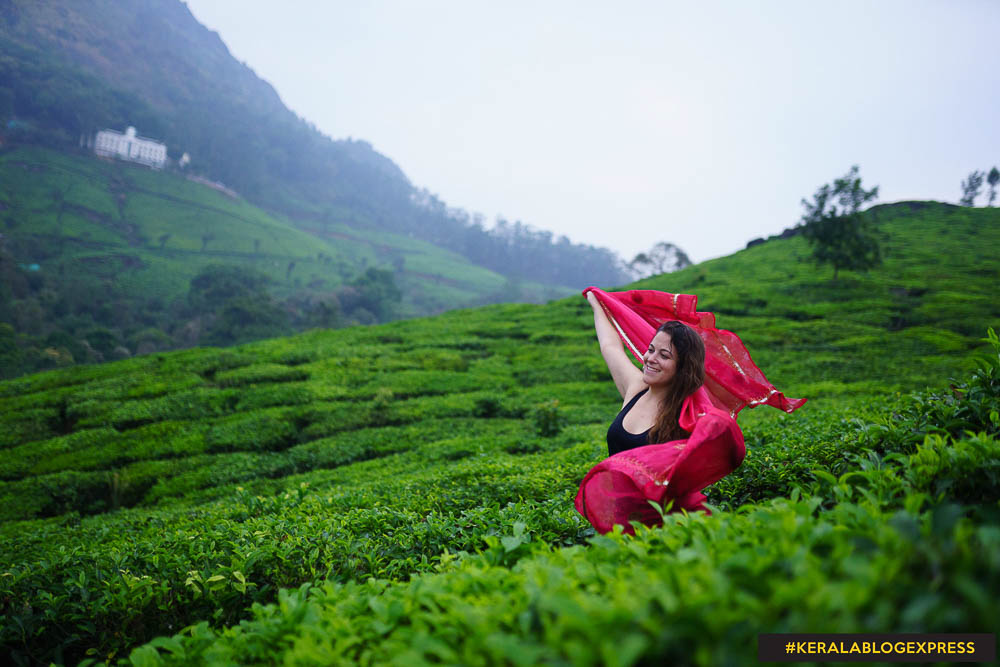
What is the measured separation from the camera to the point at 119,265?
177 ft

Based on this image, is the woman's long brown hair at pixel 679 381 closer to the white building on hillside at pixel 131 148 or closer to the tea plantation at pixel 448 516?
the tea plantation at pixel 448 516

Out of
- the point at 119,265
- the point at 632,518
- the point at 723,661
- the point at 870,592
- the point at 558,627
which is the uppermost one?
the point at 870,592

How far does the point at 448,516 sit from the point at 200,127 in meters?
118

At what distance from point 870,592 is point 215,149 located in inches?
4496

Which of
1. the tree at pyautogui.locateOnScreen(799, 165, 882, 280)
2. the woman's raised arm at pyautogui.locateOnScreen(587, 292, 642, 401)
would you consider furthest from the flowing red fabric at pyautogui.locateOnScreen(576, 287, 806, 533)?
the tree at pyautogui.locateOnScreen(799, 165, 882, 280)

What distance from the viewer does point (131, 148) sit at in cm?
7600

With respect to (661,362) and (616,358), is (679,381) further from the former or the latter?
(616,358)

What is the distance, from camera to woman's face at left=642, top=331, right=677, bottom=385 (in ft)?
9.27

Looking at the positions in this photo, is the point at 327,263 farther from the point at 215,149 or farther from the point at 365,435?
the point at 365,435

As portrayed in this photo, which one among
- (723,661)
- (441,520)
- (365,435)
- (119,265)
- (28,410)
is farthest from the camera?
(119,265)

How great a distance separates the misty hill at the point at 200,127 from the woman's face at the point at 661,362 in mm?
94155

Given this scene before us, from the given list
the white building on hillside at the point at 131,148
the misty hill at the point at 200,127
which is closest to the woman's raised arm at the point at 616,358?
the misty hill at the point at 200,127

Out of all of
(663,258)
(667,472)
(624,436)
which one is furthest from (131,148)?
(667,472)

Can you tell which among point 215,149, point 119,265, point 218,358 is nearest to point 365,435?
point 218,358
